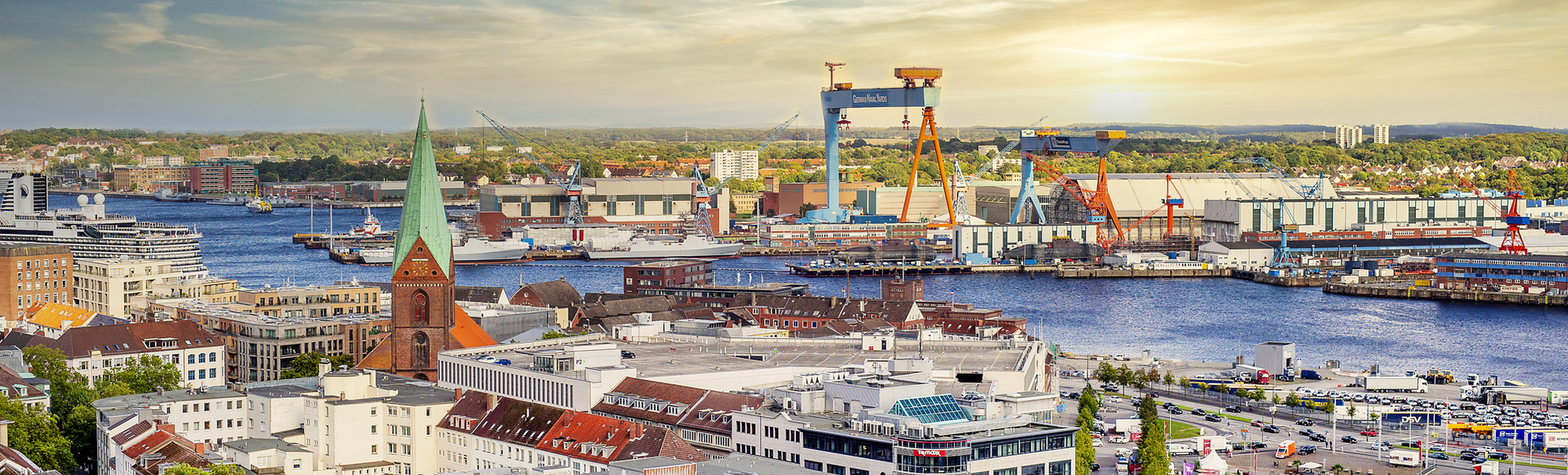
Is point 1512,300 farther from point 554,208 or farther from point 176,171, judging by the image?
point 176,171

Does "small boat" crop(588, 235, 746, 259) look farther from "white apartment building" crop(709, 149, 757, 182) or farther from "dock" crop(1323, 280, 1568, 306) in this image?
"white apartment building" crop(709, 149, 757, 182)

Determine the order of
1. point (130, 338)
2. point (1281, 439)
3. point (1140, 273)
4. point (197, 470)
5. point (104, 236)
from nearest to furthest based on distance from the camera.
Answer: point (197, 470) < point (1281, 439) < point (130, 338) < point (104, 236) < point (1140, 273)

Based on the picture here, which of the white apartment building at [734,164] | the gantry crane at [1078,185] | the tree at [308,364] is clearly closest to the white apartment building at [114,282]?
the tree at [308,364]

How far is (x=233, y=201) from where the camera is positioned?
308 feet

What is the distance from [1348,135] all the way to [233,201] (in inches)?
3027

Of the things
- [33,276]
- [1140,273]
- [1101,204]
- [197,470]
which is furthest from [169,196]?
[197,470]

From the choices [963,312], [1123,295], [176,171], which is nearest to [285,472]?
[963,312]

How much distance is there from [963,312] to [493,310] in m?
7.25

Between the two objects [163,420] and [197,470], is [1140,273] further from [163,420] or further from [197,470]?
[197,470]

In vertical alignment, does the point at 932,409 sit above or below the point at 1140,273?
above

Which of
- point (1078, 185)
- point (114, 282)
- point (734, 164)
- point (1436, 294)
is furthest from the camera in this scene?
point (734, 164)

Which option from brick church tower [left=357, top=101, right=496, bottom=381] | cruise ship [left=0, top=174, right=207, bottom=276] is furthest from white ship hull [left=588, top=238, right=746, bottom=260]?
brick church tower [left=357, top=101, right=496, bottom=381]

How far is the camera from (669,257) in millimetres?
53094

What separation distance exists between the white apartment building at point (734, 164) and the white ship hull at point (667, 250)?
147 feet
